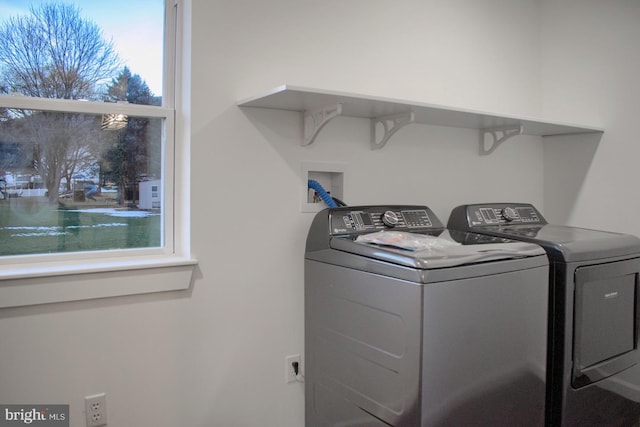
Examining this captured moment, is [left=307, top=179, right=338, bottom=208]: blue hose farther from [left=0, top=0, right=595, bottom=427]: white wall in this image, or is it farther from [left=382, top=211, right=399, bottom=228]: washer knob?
[left=382, top=211, right=399, bottom=228]: washer knob

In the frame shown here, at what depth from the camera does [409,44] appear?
2293 mm

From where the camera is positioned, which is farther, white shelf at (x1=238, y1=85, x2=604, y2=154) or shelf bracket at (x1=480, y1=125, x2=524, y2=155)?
shelf bracket at (x1=480, y1=125, x2=524, y2=155)

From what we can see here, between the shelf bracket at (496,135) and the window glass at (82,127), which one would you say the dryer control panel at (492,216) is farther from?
the window glass at (82,127)

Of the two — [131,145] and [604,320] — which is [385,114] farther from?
[604,320]

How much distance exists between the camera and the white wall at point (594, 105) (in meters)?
2.44

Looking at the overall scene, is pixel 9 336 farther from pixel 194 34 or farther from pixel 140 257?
pixel 194 34

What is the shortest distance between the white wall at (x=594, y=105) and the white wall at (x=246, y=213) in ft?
2.52

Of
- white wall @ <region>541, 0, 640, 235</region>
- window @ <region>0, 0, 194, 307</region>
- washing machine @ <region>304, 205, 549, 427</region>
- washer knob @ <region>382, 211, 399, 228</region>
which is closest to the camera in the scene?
washing machine @ <region>304, 205, 549, 427</region>

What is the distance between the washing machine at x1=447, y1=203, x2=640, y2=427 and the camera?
172 centimetres

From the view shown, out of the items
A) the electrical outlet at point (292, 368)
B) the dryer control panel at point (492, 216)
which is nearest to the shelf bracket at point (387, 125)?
the dryer control panel at point (492, 216)

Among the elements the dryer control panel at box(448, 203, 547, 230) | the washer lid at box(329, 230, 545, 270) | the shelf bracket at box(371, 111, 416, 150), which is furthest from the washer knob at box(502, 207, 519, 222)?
the shelf bracket at box(371, 111, 416, 150)

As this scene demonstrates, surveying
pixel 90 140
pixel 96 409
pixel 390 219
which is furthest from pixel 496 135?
pixel 96 409

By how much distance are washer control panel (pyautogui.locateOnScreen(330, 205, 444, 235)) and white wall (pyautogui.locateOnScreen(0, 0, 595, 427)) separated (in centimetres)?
19

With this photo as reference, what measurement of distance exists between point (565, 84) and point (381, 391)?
2099mm
